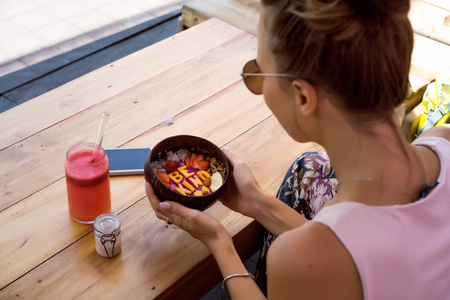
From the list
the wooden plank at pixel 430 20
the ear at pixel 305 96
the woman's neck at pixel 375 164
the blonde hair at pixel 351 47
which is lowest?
the wooden plank at pixel 430 20

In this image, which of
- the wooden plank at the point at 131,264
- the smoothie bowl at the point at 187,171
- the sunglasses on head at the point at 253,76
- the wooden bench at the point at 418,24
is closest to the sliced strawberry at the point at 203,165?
the smoothie bowl at the point at 187,171

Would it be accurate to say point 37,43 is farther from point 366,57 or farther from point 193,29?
point 366,57

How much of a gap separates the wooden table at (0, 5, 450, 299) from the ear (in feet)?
1.39

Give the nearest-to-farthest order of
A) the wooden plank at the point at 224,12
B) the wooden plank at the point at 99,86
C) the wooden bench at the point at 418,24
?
the wooden plank at the point at 99,86
the wooden bench at the point at 418,24
the wooden plank at the point at 224,12

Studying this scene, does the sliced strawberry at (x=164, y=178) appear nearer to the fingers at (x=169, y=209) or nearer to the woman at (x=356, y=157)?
the fingers at (x=169, y=209)

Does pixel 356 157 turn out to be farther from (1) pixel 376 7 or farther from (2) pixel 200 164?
(2) pixel 200 164

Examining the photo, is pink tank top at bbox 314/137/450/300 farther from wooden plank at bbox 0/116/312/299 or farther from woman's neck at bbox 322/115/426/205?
wooden plank at bbox 0/116/312/299

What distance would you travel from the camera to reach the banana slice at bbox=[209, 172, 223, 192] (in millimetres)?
1211

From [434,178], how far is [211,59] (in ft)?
3.32

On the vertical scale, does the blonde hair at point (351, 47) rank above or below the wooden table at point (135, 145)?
above

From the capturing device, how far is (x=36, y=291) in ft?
3.57

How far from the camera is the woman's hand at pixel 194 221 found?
45.7 inches

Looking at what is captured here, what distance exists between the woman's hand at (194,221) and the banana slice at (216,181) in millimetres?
70

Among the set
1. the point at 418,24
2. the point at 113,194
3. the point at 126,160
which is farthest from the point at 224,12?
the point at 113,194
